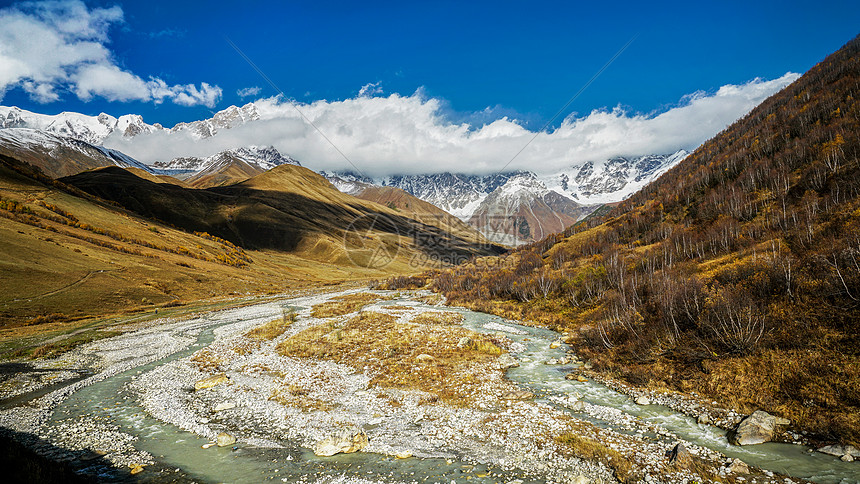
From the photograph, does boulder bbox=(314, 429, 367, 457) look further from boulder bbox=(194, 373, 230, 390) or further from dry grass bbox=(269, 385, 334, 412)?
boulder bbox=(194, 373, 230, 390)

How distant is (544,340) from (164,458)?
85.5ft

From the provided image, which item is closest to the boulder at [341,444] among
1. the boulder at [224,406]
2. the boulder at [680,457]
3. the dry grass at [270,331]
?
the boulder at [224,406]

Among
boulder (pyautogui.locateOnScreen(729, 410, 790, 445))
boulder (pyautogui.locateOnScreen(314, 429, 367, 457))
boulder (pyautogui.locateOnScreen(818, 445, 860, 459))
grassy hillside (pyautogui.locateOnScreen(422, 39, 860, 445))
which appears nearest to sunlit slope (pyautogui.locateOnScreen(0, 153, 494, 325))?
boulder (pyautogui.locateOnScreen(314, 429, 367, 457))

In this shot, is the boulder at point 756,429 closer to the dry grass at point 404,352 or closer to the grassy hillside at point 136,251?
the dry grass at point 404,352

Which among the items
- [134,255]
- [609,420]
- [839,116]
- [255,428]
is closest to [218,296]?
[134,255]

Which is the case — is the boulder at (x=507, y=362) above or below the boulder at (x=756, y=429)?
below

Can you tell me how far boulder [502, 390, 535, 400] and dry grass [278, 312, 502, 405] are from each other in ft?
5.67

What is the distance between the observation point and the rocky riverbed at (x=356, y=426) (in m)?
11.0

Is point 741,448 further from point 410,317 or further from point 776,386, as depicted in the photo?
point 410,317

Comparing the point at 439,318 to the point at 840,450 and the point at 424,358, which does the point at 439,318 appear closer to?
the point at 424,358

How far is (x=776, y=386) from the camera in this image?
13461 mm

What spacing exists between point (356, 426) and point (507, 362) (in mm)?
11774

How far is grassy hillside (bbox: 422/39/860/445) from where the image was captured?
1395cm

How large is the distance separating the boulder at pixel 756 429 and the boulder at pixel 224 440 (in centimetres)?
1838
